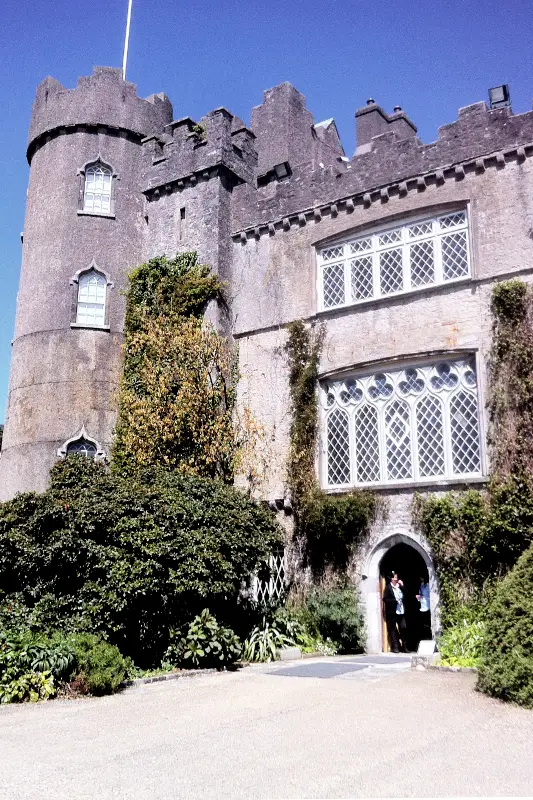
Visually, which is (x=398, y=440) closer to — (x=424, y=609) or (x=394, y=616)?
(x=424, y=609)

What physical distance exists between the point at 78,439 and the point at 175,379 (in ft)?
10.5

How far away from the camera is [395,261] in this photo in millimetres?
16797

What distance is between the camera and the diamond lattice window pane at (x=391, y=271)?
54.6 ft

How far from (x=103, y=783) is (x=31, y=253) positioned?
17.5m

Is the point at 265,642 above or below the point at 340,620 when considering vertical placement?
below

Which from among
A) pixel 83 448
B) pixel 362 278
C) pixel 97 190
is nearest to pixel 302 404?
pixel 362 278

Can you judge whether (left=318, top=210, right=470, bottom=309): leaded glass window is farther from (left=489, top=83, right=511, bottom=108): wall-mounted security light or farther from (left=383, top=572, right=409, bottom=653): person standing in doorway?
(left=383, top=572, right=409, bottom=653): person standing in doorway

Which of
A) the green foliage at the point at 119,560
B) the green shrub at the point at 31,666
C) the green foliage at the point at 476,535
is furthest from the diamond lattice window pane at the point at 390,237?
the green shrub at the point at 31,666

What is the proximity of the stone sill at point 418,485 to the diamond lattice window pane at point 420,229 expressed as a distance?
5.51 metres

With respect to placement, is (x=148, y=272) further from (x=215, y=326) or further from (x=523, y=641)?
(x=523, y=641)

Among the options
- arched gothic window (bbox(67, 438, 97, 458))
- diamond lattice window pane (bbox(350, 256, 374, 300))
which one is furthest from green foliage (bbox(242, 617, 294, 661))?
diamond lattice window pane (bbox(350, 256, 374, 300))

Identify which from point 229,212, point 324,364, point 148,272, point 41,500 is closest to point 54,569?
point 41,500

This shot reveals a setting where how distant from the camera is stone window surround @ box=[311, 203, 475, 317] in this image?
1576 centimetres

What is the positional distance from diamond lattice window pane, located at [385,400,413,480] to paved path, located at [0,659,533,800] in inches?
206
